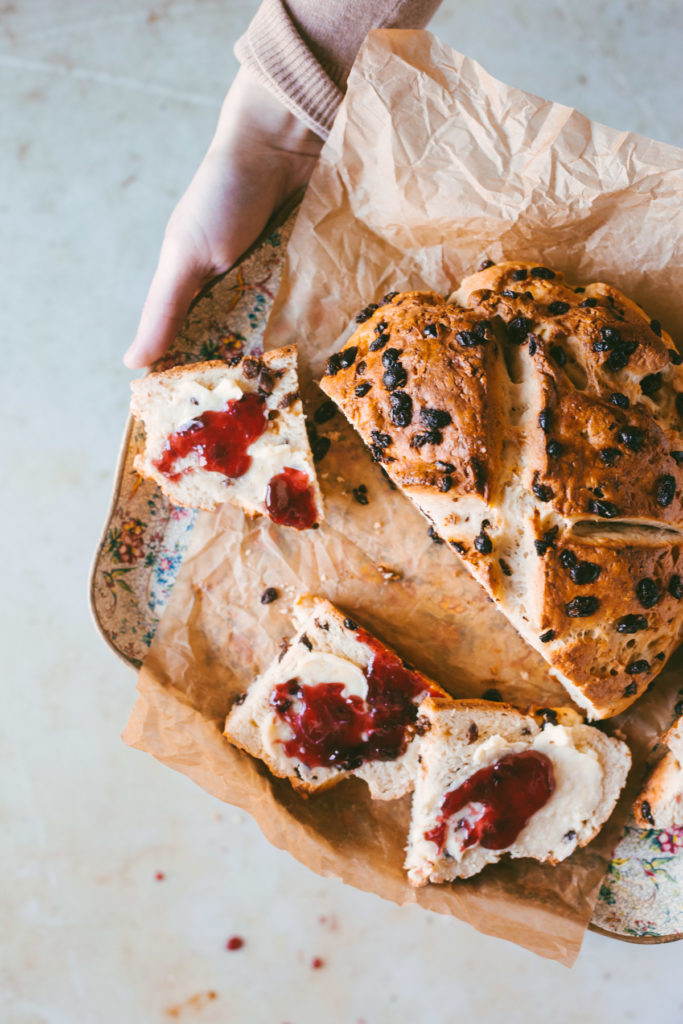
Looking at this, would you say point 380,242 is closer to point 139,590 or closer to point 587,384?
point 587,384

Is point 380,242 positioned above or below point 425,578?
above

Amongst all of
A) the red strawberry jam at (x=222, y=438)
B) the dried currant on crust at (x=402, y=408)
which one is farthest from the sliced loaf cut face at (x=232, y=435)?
the dried currant on crust at (x=402, y=408)

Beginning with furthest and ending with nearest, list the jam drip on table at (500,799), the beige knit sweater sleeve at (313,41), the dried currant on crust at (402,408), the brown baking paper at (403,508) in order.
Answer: the jam drip on table at (500,799)
the beige knit sweater sleeve at (313,41)
the brown baking paper at (403,508)
the dried currant on crust at (402,408)

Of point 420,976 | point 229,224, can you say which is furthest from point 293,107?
point 420,976

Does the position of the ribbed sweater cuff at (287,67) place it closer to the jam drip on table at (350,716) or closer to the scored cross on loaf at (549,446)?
the scored cross on loaf at (549,446)

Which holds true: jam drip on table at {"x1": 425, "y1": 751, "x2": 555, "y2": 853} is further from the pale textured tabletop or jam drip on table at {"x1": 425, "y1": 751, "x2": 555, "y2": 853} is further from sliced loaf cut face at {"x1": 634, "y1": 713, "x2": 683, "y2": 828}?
the pale textured tabletop

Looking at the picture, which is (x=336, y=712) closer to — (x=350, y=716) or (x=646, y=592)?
(x=350, y=716)
